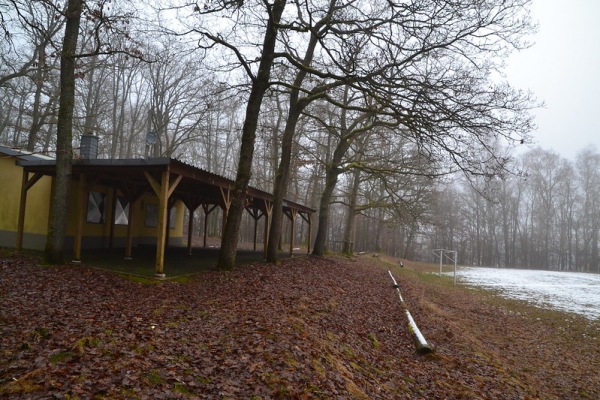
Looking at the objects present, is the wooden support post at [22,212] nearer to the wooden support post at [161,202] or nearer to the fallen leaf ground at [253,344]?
the fallen leaf ground at [253,344]

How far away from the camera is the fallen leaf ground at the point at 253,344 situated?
4.00m

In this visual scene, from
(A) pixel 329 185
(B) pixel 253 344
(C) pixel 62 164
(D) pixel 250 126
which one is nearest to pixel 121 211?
(C) pixel 62 164

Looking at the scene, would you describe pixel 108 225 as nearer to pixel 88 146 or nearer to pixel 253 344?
pixel 88 146

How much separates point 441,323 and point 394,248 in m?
39.4

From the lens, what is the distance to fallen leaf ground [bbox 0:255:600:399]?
13.1ft

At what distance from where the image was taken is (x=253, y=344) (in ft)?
17.3

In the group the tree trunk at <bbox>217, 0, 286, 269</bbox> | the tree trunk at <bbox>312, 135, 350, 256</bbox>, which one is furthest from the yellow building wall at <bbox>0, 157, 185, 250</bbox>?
the tree trunk at <bbox>312, 135, 350, 256</bbox>

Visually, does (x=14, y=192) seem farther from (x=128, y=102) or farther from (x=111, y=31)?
(x=128, y=102)

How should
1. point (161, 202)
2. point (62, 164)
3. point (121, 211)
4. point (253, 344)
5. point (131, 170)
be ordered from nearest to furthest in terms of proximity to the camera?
point (253, 344) → point (161, 202) → point (62, 164) → point (131, 170) → point (121, 211)

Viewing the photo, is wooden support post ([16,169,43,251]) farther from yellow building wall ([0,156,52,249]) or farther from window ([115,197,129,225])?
window ([115,197,129,225])

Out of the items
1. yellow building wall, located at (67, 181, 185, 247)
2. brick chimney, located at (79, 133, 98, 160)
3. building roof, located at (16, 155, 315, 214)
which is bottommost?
yellow building wall, located at (67, 181, 185, 247)

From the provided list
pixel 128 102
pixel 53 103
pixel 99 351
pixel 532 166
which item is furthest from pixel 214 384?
pixel 532 166

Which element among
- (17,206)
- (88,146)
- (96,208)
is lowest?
(17,206)

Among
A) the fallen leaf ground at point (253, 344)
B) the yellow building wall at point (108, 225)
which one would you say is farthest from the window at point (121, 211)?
the fallen leaf ground at point (253, 344)
